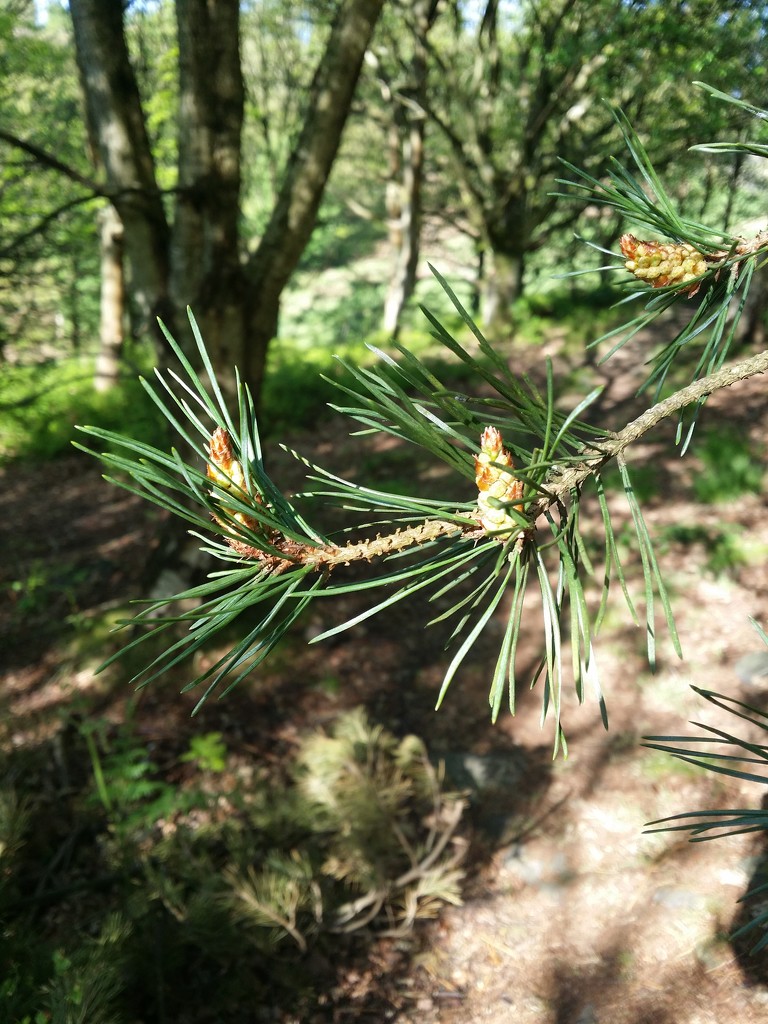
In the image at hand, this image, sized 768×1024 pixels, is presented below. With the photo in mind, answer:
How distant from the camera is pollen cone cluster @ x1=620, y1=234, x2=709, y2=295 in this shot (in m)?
1.01

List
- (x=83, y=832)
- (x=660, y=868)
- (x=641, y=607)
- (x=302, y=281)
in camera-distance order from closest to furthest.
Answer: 1. (x=660, y=868)
2. (x=83, y=832)
3. (x=641, y=607)
4. (x=302, y=281)

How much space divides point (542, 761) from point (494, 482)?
277cm

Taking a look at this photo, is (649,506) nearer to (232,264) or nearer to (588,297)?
(232,264)

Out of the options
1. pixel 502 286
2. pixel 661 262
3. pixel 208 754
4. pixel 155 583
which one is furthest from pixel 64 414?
pixel 661 262

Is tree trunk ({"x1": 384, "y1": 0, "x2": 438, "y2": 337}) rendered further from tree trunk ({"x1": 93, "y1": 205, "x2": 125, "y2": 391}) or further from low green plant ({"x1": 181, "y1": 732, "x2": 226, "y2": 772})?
low green plant ({"x1": 181, "y1": 732, "x2": 226, "y2": 772})

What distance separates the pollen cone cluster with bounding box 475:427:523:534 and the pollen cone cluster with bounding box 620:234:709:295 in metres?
0.47

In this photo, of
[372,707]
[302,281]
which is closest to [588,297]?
[372,707]

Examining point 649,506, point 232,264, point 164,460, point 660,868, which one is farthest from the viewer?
point 649,506

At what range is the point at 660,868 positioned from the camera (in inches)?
95.7

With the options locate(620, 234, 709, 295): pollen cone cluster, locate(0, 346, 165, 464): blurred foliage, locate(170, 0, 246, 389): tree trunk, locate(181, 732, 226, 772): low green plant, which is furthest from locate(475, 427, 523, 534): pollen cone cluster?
locate(0, 346, 165, 464): blurred foliage

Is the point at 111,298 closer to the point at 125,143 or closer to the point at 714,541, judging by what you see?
the point at 125,143

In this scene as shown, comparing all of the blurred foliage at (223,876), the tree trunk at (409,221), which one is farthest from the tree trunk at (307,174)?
the tree trunk at (409,221)

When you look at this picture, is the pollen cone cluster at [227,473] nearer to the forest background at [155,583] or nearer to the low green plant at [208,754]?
the forest background at [155,583]

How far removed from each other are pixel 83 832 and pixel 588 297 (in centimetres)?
1047
